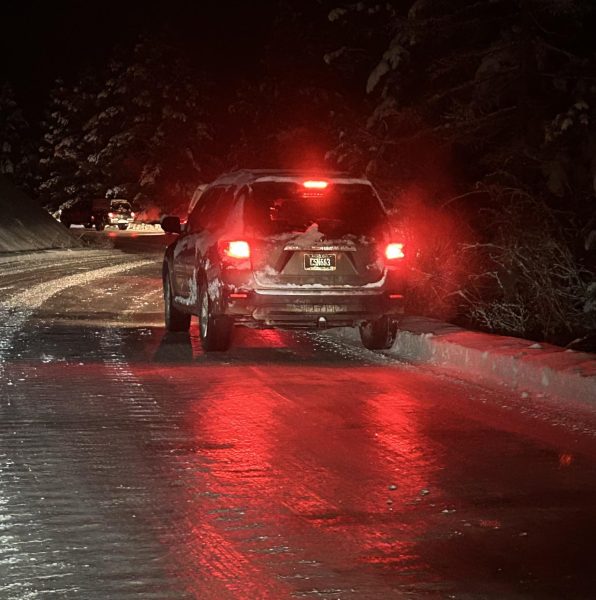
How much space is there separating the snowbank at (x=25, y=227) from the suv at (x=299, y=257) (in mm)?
27303

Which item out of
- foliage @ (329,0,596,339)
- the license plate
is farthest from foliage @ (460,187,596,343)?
the license plate

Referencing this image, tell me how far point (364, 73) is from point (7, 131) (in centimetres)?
6986

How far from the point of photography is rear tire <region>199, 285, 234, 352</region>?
13.8 metres

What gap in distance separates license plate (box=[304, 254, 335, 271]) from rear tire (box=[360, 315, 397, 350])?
1.09 m

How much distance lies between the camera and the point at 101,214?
69875mm

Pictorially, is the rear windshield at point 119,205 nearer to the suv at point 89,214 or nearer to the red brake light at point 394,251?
the suv at point 89,214

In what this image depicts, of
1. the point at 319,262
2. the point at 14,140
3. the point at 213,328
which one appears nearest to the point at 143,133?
the point at 14,140

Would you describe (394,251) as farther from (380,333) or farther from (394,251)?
(380,333)

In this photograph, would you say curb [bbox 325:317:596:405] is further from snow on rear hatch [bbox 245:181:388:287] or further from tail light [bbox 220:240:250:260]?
tail light [bbox 220:240:250:260]

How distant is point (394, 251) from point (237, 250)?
167 cm

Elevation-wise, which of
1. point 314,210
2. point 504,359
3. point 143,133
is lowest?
point 504,359

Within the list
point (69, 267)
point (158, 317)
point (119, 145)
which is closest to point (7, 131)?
point (119, 145)

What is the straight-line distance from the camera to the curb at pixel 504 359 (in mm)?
10953

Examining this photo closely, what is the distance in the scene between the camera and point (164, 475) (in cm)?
780
